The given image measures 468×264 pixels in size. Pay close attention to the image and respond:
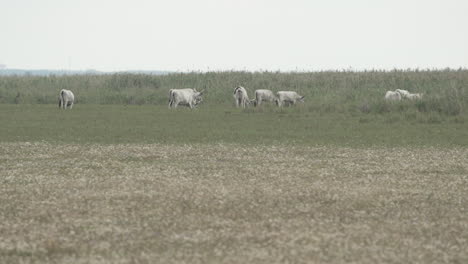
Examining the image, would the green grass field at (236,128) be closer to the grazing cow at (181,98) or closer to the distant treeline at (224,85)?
the grazing cow at (181,98)

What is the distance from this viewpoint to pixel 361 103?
4259 cm

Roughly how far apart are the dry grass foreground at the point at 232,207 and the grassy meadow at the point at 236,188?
0.03 m

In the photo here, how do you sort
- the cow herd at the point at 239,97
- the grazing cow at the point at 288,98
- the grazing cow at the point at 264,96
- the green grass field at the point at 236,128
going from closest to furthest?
the green grass field at the point at 236,128 < the cow herd at the point at 239,97 < the grazing cow at the point at 288,98 < the grazing cow at the point at 264,96

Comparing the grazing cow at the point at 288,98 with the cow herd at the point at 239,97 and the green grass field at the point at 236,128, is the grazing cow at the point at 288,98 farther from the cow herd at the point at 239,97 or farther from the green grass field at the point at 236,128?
the green grass field at the point at 236,128

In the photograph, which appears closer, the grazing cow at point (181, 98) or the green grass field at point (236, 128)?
the green grass field at point (236, 128)

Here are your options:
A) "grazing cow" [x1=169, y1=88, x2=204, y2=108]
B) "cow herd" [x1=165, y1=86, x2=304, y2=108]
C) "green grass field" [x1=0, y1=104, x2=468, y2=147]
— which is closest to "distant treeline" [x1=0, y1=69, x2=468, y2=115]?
"cow herd" [x1=165, y1=86, x2=304, y2=108]

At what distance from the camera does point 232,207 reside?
14.1 metres

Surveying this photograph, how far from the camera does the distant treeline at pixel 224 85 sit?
55625 mm

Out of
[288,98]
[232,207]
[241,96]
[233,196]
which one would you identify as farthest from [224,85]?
[232,207]

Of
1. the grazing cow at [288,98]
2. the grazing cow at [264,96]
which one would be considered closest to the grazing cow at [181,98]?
the grazing cow at [264,96]

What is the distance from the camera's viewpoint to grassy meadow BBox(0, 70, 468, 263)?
10.9m

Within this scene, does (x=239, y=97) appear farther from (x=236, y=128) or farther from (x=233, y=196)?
(x=233, y=196)

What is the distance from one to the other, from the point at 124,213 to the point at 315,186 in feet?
15.0

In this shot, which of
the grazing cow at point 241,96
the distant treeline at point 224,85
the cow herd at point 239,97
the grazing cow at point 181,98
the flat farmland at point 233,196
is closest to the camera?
the flat farmland at point 233,196
